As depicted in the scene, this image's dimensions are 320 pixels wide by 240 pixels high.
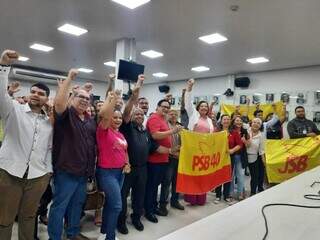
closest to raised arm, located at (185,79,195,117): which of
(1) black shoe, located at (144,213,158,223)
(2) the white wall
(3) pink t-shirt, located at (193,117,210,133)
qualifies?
(3) pink t-shirt, located at (193,117,210,133)

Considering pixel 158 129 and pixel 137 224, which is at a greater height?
pixel 158 129

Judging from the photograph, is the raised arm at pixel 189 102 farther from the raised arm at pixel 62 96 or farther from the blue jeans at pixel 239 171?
the raised arm at pixel 62 96

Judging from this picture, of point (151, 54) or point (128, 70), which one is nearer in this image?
point (128, 70)

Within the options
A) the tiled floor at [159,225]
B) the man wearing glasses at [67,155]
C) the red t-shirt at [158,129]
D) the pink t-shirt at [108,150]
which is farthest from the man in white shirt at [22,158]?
the red t-shirt at [158,129]

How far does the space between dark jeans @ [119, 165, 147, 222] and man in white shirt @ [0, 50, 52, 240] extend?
1001 millimetres

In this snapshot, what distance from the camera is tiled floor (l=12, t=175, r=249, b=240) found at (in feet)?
9.66

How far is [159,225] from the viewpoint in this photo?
3320 millimetres

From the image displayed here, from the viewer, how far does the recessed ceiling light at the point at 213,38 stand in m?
5.95

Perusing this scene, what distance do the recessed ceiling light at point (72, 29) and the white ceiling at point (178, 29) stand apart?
6.0 inches

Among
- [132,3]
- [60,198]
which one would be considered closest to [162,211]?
[60,198]

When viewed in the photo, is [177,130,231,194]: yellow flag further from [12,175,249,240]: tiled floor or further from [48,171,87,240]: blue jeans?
[48,171,87,240]: blue jeans

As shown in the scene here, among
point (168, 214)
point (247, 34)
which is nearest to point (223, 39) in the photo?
point (247, 34)

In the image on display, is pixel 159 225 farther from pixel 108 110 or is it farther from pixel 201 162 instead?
pixel 108 110

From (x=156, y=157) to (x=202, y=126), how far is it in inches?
41.4
